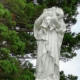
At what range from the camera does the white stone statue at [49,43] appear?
6.66m

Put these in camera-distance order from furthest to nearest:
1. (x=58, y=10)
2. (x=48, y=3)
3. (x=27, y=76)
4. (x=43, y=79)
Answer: (x=48, y=3)
(x=27, y=76)
(x=58, y=10)
(x=43, y=79)

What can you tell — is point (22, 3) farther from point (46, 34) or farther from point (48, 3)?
point (46, 34)

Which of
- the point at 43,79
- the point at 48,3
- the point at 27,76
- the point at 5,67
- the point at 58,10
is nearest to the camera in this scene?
the point at 43,79

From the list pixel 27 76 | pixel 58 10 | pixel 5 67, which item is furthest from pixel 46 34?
pixel 27 76

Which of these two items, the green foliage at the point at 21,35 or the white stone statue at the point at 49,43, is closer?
the white stone statue at the point at 49,43

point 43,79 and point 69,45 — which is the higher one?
point 69,45

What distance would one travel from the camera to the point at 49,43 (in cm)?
679

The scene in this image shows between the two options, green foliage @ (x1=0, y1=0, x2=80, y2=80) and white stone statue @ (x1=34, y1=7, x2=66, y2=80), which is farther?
green foliage @ (x1=0, y1=0, x2=80, y2=80)

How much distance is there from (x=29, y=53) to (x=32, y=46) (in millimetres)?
565

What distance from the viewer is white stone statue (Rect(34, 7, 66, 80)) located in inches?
262

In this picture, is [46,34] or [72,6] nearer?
[46,34]

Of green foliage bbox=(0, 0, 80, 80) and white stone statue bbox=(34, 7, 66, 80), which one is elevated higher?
green foliage bbox=(0, 0, 80, 80)

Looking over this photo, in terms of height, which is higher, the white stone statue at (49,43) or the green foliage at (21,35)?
the green foliage at (21,35)

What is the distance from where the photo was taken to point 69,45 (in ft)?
50.5
